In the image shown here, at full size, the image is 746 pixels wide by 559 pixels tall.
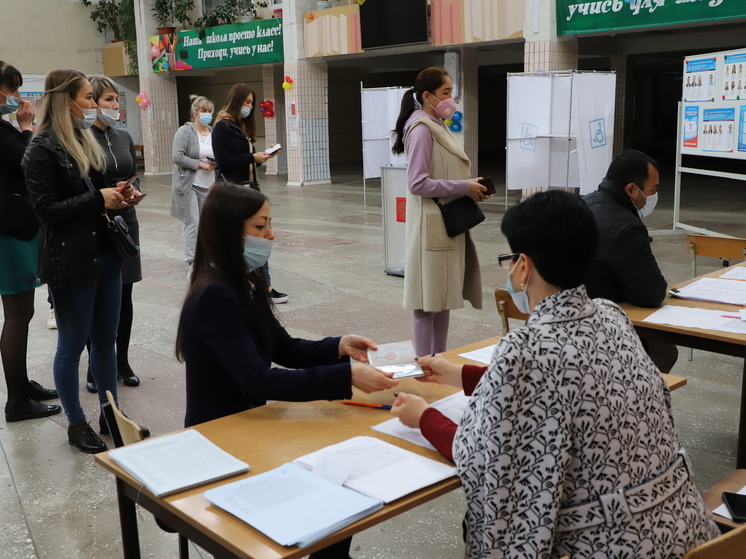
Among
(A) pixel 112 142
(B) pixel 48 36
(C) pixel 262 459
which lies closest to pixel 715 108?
(A) pixel 112 142

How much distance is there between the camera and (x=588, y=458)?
60.3 inches

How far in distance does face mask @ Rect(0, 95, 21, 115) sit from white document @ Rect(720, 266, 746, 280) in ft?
11.7

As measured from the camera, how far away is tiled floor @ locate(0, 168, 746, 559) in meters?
2.87

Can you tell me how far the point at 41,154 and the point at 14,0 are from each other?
1979 cm

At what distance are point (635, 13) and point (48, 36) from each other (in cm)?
1616

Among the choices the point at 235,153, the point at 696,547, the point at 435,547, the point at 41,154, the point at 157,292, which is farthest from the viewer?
the point at 157,292

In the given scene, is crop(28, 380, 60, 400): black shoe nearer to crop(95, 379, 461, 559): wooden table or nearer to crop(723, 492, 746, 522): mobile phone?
crop(95, 379, 461, 559): wooden table

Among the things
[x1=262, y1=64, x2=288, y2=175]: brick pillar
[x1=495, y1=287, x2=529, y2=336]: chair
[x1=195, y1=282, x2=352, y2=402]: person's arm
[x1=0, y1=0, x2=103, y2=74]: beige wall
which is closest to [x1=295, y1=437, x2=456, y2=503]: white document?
[x1=195, y1=282, x2=352, y2=402]: person's arm

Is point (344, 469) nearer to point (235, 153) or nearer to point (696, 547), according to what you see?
point (696, 547)

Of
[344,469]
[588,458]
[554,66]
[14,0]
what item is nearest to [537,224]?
[588,458]

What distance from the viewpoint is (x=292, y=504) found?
5.17ft

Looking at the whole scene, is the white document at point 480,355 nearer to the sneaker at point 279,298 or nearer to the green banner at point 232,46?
the sneaker at point 279,298

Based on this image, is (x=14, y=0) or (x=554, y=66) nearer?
(x=554, y=66)

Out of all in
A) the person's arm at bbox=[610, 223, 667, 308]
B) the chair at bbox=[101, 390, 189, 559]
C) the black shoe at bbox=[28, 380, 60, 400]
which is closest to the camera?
the chair at bbox=[101, 390, 189, 559]
